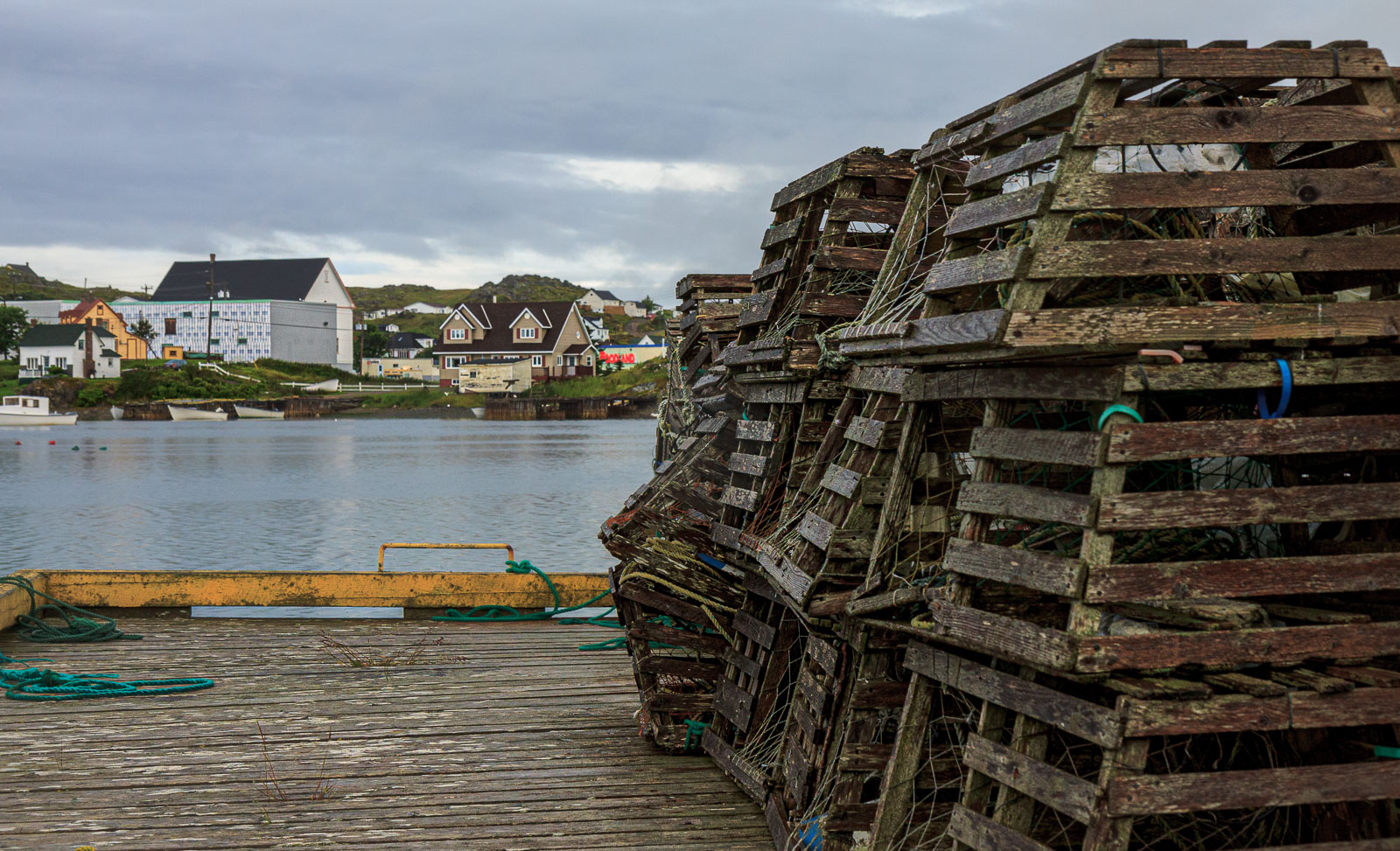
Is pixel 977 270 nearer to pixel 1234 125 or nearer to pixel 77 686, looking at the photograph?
pixel 1234 125

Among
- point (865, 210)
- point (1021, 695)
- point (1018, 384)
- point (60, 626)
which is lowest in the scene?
point (60, 626)

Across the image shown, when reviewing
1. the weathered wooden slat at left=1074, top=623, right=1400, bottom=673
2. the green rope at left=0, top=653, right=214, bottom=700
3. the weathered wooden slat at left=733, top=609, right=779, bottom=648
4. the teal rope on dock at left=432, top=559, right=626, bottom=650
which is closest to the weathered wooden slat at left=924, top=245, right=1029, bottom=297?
the weathered wooden slat at left=1074, top=623, right=1400, bottom=673

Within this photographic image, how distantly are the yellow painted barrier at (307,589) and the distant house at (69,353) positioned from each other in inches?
4791

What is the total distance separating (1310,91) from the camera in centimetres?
440

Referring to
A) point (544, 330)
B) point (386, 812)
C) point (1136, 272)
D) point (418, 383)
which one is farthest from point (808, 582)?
point (418, 383)

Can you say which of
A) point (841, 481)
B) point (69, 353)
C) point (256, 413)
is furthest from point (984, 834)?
point (69, 353)

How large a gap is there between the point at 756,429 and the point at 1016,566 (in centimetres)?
338

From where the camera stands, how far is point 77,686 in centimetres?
827

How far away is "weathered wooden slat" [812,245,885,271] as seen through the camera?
252 inches

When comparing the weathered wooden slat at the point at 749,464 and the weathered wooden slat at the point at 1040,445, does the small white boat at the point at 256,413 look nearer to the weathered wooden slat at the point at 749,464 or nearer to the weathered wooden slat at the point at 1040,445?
the weathered wooden slat at the point at 749,464

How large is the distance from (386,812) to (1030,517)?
372 cm

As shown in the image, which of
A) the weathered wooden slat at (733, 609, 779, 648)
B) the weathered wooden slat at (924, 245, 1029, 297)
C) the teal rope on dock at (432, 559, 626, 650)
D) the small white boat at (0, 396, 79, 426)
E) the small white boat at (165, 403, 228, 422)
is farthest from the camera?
the small white boat at (165, 403, 228, 422)

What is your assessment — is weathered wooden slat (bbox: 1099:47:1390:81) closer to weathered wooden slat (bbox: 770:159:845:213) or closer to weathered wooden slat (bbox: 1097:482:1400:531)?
weathered wooden slat (bbox: 1097:482:1400:531)

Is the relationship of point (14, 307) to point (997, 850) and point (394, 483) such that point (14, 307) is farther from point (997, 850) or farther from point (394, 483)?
point (997, 850)
